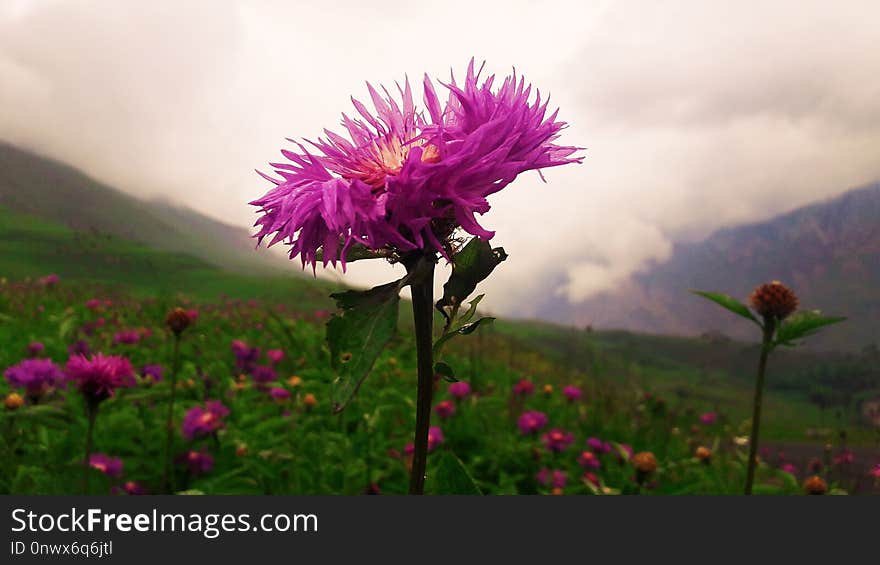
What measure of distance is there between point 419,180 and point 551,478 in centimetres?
212

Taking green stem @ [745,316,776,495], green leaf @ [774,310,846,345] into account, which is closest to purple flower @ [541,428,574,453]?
green stem @ [745,316,776,495]

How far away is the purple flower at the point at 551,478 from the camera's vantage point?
2369mm

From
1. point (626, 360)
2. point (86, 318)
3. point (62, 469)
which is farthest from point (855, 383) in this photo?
point (86, 318)

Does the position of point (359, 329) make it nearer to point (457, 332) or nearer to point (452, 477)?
point (457, 332)

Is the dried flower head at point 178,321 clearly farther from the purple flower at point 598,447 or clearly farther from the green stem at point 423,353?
the purple flower at point 598,447

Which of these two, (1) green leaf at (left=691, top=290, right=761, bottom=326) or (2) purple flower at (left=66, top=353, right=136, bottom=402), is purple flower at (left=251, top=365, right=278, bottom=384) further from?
(1) green leaf at (left=691, top=290, right=761, bottom=326)

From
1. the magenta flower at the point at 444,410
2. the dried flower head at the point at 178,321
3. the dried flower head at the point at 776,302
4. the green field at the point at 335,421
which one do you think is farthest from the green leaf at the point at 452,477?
the magenta flower at the point at 444,410

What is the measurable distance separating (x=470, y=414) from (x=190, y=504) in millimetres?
1938

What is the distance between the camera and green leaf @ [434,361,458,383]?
65 cm

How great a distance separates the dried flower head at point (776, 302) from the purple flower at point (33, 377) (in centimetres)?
251

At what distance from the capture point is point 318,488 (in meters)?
2.01

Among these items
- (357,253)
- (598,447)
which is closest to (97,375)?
(357,253)

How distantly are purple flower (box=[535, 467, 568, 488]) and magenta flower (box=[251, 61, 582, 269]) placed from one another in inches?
76.9

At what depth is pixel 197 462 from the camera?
2.21 meters
